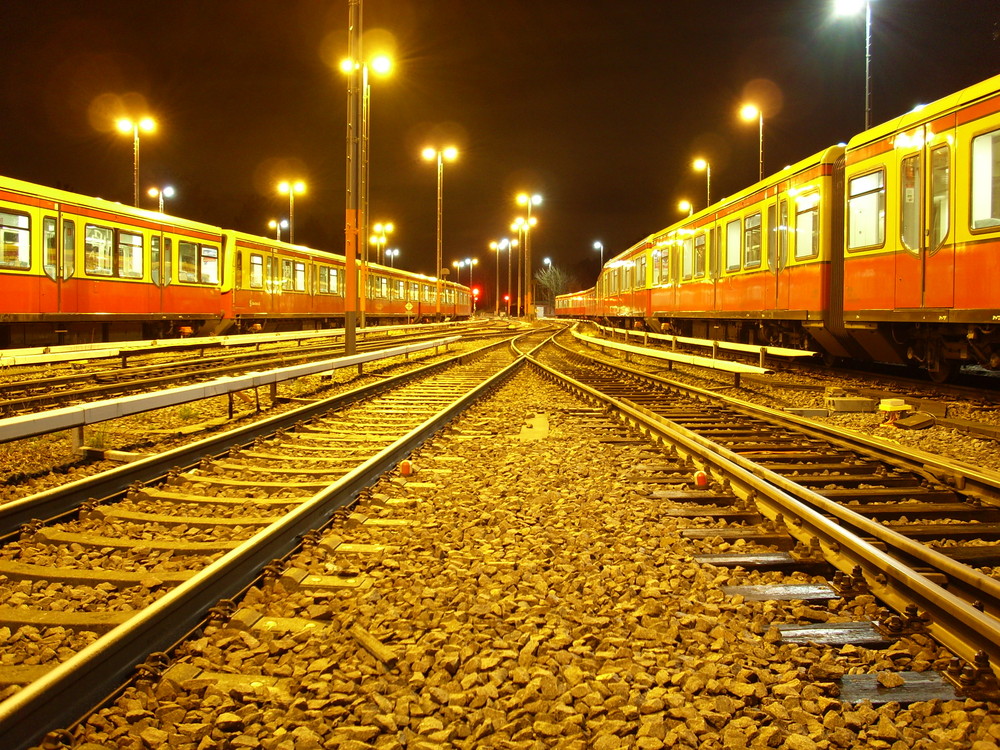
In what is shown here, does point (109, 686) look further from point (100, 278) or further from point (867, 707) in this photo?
point (100, 278)

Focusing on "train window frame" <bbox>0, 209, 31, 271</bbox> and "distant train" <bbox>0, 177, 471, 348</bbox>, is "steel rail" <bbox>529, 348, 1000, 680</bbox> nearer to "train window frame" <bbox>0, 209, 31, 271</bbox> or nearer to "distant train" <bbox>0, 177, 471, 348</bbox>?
"train window frame" <bbox>0, 209, 31, 271</bbox>

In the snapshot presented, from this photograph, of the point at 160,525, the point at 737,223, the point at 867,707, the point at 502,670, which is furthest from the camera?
the point at 737,223

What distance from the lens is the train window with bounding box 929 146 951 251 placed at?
29.7ft

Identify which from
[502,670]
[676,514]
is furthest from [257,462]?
[502,670]

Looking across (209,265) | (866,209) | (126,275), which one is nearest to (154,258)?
(126,275)

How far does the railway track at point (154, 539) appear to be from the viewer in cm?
271

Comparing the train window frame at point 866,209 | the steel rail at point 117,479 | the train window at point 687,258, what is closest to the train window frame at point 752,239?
the train window frame at point 866,209

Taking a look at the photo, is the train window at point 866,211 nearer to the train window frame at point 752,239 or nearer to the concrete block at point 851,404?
the concrete block at point 851,404

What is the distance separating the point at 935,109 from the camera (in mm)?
9258

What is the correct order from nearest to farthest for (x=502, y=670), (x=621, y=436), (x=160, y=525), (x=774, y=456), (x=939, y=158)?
(x=502, y=670) < (x=160, y=525) < (x=774, y=456) < (x=621, y=436) < (x=939, y=158)

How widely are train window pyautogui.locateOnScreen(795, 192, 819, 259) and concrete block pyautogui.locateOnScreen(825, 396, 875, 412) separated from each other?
352 cm

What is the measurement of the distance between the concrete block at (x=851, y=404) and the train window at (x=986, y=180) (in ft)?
7.87

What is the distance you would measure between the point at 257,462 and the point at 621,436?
370cm

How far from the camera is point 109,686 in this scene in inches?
100
